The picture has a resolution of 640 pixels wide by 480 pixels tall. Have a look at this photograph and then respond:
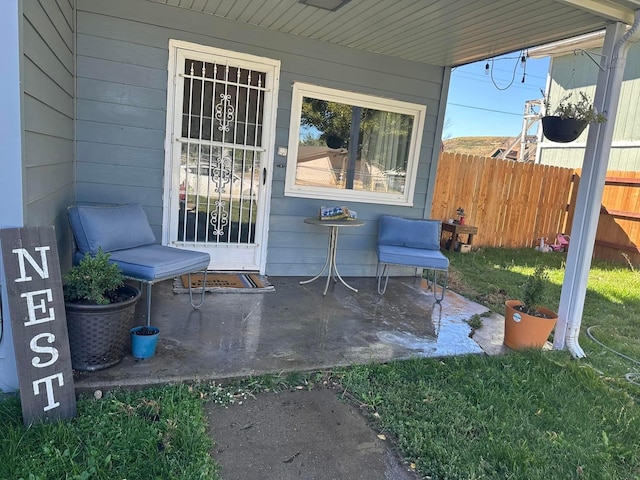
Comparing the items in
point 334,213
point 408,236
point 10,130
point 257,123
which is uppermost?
point 257,123

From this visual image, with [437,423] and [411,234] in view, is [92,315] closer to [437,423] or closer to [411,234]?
[437,423]

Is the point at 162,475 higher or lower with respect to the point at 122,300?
lower

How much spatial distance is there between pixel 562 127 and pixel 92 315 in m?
3.13

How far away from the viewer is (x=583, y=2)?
2656mm

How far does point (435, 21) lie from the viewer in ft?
11.0

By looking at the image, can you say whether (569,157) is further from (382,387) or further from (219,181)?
Answer: (382,387)

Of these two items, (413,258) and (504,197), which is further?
(504,197)

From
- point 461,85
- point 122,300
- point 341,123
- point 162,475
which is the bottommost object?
point 162,475

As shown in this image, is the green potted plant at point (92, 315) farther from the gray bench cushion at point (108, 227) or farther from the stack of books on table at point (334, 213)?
the stack of books on table at point (334, 213)

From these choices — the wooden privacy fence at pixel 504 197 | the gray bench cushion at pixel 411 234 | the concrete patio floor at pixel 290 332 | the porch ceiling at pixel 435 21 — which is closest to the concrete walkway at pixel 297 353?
the concrete patio floor at pixel 290 332

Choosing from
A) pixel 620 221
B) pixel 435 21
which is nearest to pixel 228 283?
pixel 435 21

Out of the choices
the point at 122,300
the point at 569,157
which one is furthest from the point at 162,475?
the point at 569,157

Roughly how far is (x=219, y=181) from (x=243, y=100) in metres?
0.78

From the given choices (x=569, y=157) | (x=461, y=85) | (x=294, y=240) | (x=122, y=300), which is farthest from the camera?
(x=461, y=85)
